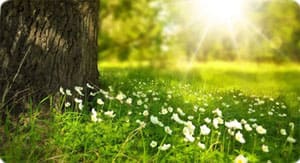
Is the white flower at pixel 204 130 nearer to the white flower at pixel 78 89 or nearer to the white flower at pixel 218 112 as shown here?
the white flower at pixel 218 112

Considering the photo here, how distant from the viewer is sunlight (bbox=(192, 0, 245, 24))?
3.20 meters

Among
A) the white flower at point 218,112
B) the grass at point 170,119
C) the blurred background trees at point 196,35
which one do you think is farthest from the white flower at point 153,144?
the blurred background trees at point 196,35

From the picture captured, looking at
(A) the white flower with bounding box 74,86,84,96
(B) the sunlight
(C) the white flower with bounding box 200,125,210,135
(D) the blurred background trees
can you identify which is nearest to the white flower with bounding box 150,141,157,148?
(C) the white flower with bounding box 200,125,210,135

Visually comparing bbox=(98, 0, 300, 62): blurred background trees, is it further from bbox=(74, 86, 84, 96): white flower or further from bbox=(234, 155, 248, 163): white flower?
bbox=(234, 155, 248, 163): white flower

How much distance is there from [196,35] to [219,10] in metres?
0.21

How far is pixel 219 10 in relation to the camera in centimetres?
321

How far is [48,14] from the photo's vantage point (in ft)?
9.50

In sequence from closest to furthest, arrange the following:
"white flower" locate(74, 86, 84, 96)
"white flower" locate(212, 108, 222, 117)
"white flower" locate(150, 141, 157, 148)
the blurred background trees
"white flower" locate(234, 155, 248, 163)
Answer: "white flower" locate(234, 155, 248, 163) < "white flower" locate(150, 141, 157, 148) < "white flower" locate(212, 108, 222, 117) < "white flower" locate(74, 86, 84, 96) < the blurred background trees

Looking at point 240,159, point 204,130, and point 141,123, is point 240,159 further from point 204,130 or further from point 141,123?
point 141,123

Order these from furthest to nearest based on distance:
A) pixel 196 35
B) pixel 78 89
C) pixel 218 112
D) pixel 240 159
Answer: pixel 196 35 < pixel 78 89 < pixel 218 112 < pixel 240 159

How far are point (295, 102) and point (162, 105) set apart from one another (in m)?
0.85

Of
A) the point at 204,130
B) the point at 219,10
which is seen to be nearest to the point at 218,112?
the point at 204,130

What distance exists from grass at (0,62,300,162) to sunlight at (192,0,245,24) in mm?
290

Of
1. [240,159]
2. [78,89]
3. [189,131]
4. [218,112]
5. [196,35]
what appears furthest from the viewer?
[196,35]
